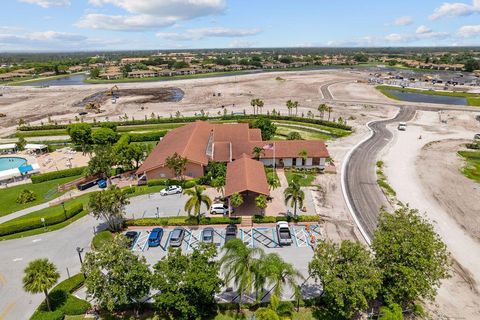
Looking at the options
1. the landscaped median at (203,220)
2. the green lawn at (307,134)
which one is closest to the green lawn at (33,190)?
the landscaped median at (203,220)

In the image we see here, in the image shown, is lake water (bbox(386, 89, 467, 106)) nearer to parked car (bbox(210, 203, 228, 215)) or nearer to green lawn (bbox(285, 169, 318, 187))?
green lawn (bbox(285, 169, 318, 187))

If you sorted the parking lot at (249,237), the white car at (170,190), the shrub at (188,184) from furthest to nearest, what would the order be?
the shrub at (188,184)
the white car at (170,190)
the parking lot at (249,237)

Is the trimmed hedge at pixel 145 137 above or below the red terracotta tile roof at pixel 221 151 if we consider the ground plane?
below

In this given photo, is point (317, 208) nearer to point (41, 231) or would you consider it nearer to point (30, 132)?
point (41, 231)

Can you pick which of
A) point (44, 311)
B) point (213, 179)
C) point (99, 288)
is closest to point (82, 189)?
point (213, 179)

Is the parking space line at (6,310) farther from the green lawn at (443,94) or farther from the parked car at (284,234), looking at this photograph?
the green lawn at (443,94)

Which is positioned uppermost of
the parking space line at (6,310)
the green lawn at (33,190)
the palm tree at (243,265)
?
the palm tree at (243,265)

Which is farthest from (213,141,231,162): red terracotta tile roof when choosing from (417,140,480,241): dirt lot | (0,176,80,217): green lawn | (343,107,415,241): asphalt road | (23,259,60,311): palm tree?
(417,140,480,241): dirt lot
